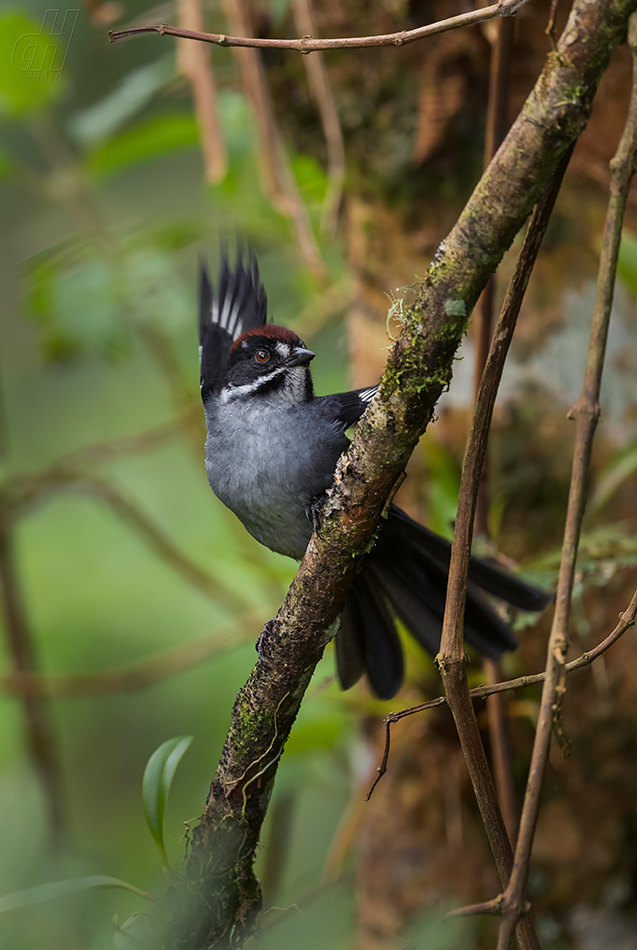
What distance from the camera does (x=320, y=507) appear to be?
2.31 metres

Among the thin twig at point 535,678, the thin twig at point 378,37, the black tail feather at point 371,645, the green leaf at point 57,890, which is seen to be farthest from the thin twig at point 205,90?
the green leaf at point 57,890

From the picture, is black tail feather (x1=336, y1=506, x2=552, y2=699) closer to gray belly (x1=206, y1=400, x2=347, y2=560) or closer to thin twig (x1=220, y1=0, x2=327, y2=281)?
gray belly (x1=206, y1=400, x2=347, y2=560)

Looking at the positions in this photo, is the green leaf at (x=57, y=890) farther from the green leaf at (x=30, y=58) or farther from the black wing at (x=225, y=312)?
the green leaf at (x=30, y=58)

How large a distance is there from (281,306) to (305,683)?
3.96 metres

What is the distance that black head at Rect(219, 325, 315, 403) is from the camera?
2.71 meters

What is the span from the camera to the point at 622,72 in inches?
112

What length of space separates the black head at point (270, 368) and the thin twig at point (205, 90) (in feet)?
2.71

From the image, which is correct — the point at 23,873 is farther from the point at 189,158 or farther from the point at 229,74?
the point at 189,158

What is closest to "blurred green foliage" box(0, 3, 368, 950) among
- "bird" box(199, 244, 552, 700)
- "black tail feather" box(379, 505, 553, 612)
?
"bird" box(199, 244, 552, 700)

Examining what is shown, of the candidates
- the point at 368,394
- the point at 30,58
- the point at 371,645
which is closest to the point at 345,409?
the point at 368,394

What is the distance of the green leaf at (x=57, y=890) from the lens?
74.7 inches

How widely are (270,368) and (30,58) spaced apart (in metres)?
2.13

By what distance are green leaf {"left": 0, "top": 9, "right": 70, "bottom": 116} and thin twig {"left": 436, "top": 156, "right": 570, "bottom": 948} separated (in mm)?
2936

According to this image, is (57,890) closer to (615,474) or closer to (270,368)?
(270,368)
